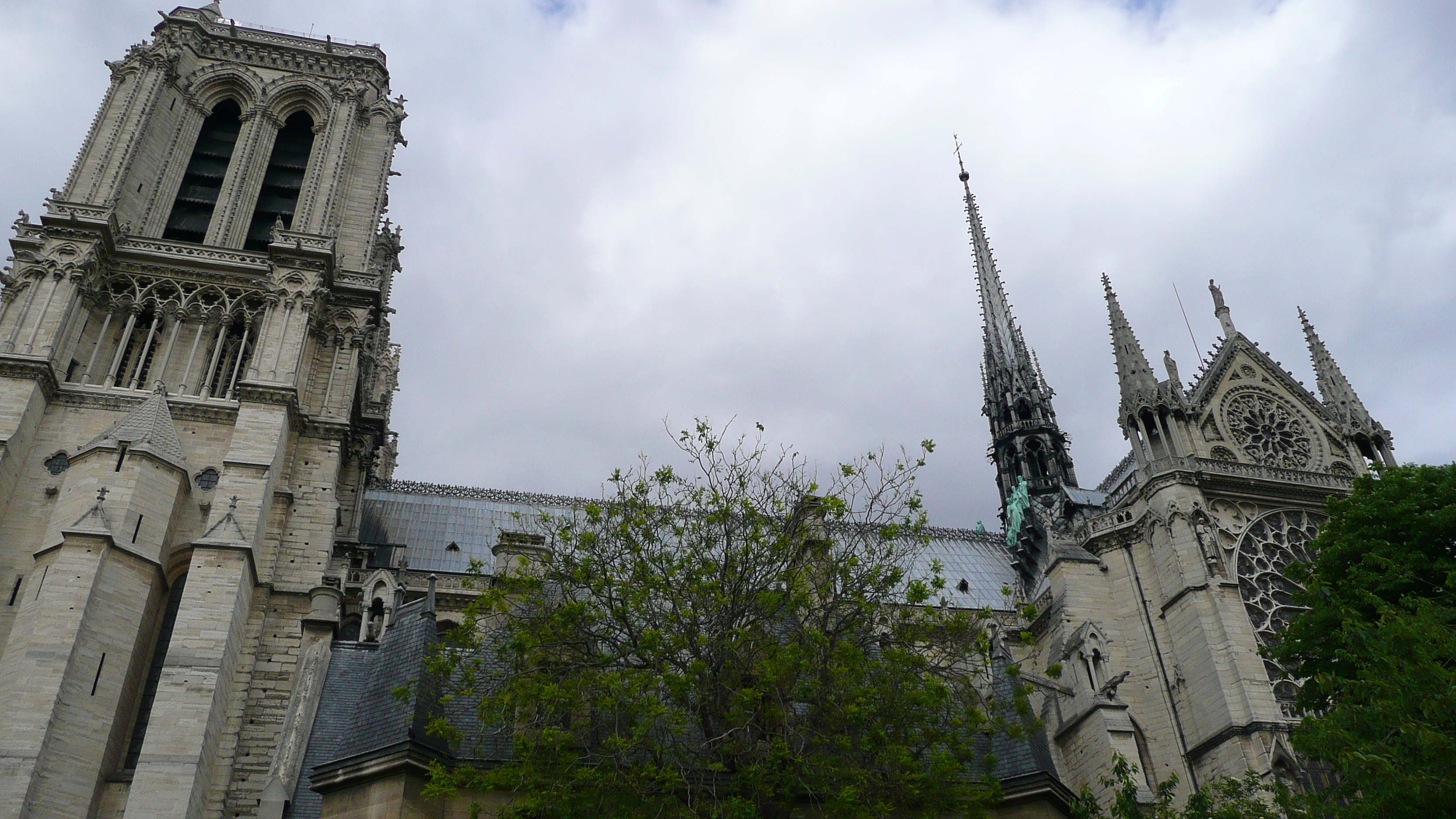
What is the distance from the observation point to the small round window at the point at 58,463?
23.8 meters

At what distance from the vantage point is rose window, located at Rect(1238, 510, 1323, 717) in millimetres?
24938

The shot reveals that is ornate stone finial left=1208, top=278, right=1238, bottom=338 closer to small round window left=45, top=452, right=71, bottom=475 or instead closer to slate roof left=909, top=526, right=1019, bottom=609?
slate roof left=909, top=526, right=1019, bottom=609

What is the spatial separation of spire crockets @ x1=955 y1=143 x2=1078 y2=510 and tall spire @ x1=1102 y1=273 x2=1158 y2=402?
8.07 metres

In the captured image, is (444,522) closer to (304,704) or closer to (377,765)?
(304,704)

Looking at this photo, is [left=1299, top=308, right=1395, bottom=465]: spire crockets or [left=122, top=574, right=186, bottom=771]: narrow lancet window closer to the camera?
[left=122, top=574, right=186, bottom=771]: narrow lancet window

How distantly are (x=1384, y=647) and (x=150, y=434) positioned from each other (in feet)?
77.0

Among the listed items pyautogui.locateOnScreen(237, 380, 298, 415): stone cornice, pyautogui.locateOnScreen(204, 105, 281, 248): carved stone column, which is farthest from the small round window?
pyautogui.locateOnScreen(204, 105, 281, 248): carved stone column

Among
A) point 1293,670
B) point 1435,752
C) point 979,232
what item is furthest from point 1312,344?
point 1435,752

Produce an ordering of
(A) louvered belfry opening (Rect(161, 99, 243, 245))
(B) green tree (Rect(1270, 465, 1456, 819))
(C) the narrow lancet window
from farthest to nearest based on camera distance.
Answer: (A) louvered belfry opening (Rect(161, 99, 243, 245)) → (C) the narrow lancet window → (B) green tree (Rect(1270, 465, 1456, 819))

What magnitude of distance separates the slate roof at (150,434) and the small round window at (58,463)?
60 cm

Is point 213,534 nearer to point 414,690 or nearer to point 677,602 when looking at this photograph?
point 414,690

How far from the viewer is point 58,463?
24.0m

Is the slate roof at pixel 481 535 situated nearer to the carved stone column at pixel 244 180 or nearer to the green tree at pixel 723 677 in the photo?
the carved stone column at pixel 244 180

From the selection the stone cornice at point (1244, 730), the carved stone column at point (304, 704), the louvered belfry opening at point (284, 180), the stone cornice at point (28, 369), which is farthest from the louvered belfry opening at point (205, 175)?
the stone cornice at point (1244, 730)
